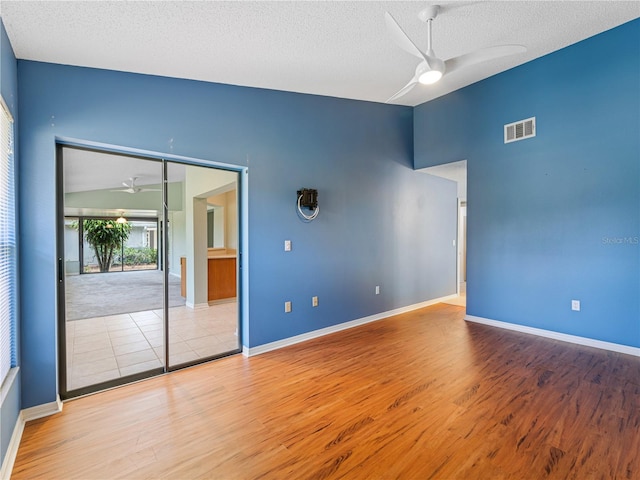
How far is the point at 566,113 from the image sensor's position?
3.64 m

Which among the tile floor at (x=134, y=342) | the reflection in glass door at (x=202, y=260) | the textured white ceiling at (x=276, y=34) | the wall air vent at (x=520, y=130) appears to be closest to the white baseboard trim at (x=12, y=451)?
the tile floor at (x=134, y=342)

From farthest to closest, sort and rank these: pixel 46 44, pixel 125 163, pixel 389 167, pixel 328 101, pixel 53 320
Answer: pixel 389 167, pixel 328 101, pixel 125 163, pixel 53 320, pixel 46 44

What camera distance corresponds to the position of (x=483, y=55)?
2.43m

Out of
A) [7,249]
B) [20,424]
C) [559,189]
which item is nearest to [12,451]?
[20,424]

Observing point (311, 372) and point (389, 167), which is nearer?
point (311, 372)

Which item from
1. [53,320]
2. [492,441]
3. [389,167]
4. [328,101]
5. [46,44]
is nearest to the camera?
[492,441]

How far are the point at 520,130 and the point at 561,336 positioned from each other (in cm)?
263

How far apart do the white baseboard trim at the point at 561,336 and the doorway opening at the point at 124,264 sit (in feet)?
11.2

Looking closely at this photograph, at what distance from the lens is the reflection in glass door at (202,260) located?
3289mm

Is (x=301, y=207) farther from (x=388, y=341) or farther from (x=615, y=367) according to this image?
(x=615, y=367)

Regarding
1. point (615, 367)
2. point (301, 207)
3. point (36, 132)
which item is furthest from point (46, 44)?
point (615, 367)

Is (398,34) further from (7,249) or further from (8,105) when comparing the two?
(7,249)

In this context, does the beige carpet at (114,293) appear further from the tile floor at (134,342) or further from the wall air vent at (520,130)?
the wall air vent at (520,130)

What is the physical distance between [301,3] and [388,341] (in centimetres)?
346
